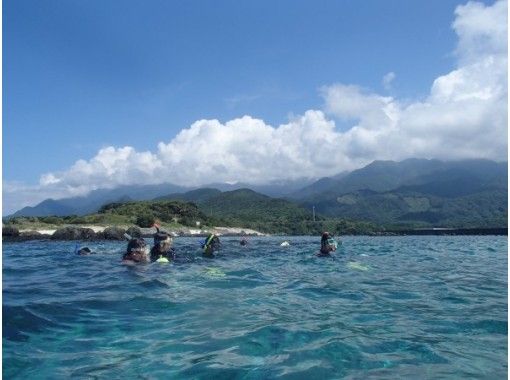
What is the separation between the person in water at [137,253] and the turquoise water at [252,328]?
539cm

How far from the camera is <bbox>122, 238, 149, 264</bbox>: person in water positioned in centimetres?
2473

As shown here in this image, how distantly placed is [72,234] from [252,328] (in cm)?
6793

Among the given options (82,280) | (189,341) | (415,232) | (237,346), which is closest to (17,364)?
(189,341)

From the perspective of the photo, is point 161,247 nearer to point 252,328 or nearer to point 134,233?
point 134,233

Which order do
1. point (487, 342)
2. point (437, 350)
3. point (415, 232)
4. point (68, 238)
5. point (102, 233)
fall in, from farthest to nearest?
point (415, 232), point (102, 233), point (68, 238), point (487, 342), point (437, 350)

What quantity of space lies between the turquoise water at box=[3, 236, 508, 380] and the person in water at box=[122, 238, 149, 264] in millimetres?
5393

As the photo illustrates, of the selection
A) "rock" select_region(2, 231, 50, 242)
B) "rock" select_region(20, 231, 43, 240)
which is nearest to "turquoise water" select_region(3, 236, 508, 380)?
"rock" select_region(2, 231, 50, 242)

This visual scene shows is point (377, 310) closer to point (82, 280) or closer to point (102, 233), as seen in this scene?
point (82, 280)

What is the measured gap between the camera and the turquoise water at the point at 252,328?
7941 mm

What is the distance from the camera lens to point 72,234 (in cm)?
7169

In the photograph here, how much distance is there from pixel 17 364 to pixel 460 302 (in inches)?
485

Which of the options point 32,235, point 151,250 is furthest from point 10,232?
point 151,250

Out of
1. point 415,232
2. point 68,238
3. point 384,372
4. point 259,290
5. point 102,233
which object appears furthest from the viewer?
point 415,232

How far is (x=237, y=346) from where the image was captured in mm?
9195
